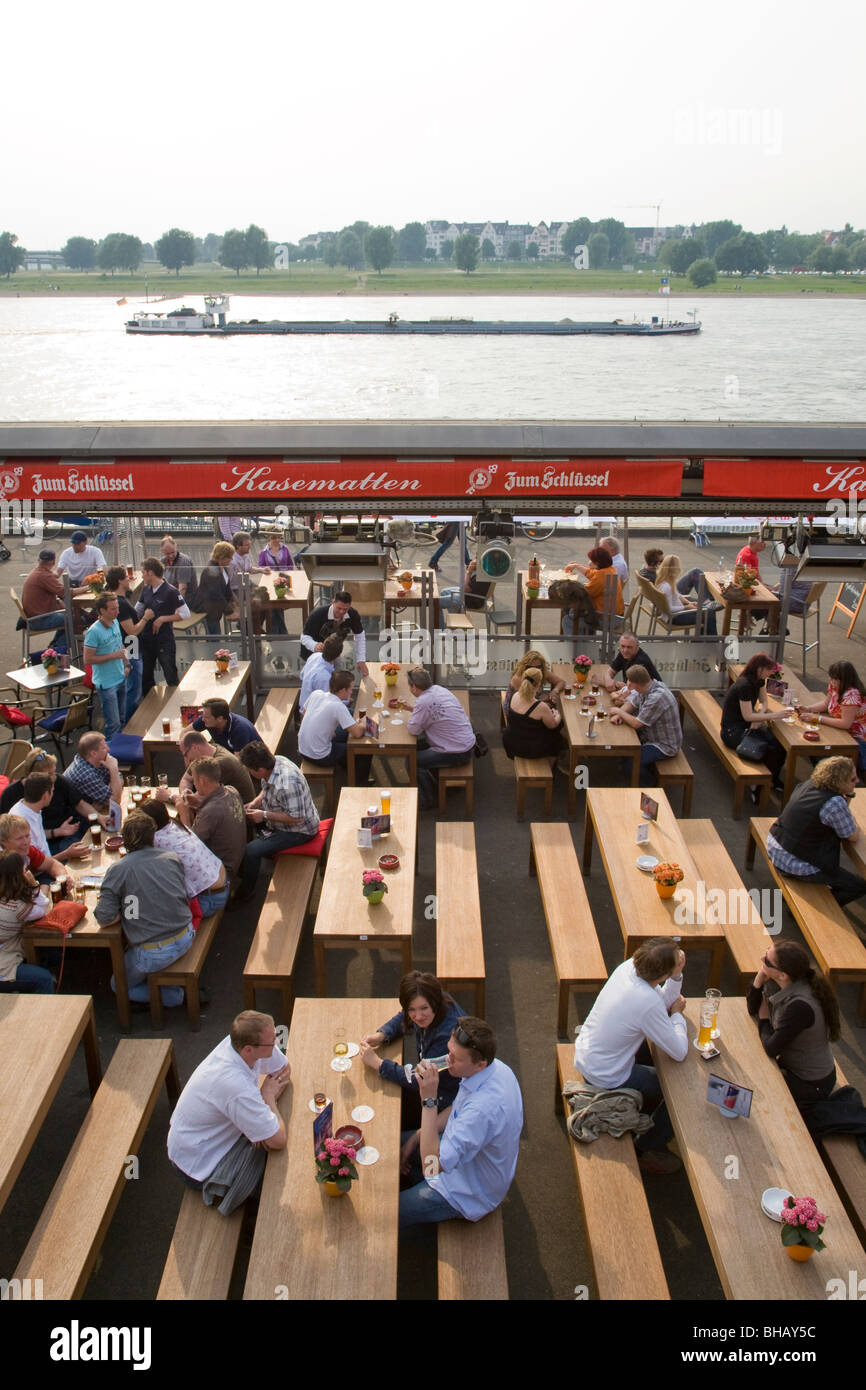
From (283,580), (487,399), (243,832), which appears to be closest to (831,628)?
(283,580)

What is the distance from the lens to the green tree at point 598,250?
379ft

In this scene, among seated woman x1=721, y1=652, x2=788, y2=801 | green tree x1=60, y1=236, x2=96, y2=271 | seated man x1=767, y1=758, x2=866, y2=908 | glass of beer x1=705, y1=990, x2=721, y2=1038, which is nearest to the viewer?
glass of beer x1=705, y1=990, x2=721, y2=1038

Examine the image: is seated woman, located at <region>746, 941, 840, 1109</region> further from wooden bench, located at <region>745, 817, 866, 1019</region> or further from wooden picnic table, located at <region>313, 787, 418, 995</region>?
wooden picnic table, located at <region>313, 787, 418, 995</region>

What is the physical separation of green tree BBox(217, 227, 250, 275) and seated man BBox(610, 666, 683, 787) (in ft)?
405

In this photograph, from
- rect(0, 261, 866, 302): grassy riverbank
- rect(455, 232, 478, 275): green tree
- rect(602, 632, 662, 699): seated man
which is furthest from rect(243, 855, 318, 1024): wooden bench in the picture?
rect(455, 232, 478, 275): green tree

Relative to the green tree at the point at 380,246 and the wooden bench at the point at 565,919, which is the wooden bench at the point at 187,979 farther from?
the green tree at the point at 380,246

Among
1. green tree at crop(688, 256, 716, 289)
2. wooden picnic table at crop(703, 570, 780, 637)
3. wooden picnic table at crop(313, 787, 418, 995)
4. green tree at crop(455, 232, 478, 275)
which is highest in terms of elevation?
green tree at crop(455, 232, 478, 275)

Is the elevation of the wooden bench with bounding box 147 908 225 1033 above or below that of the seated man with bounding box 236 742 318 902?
below

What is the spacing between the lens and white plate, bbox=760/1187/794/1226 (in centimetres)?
452

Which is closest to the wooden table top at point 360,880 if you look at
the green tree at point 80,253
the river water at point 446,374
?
the river water at point 446,374

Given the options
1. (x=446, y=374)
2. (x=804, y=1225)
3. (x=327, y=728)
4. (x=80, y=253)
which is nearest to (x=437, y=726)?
(x=327, y=728)

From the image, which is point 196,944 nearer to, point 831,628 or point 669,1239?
point 669,1239

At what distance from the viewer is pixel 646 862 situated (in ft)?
22.8
